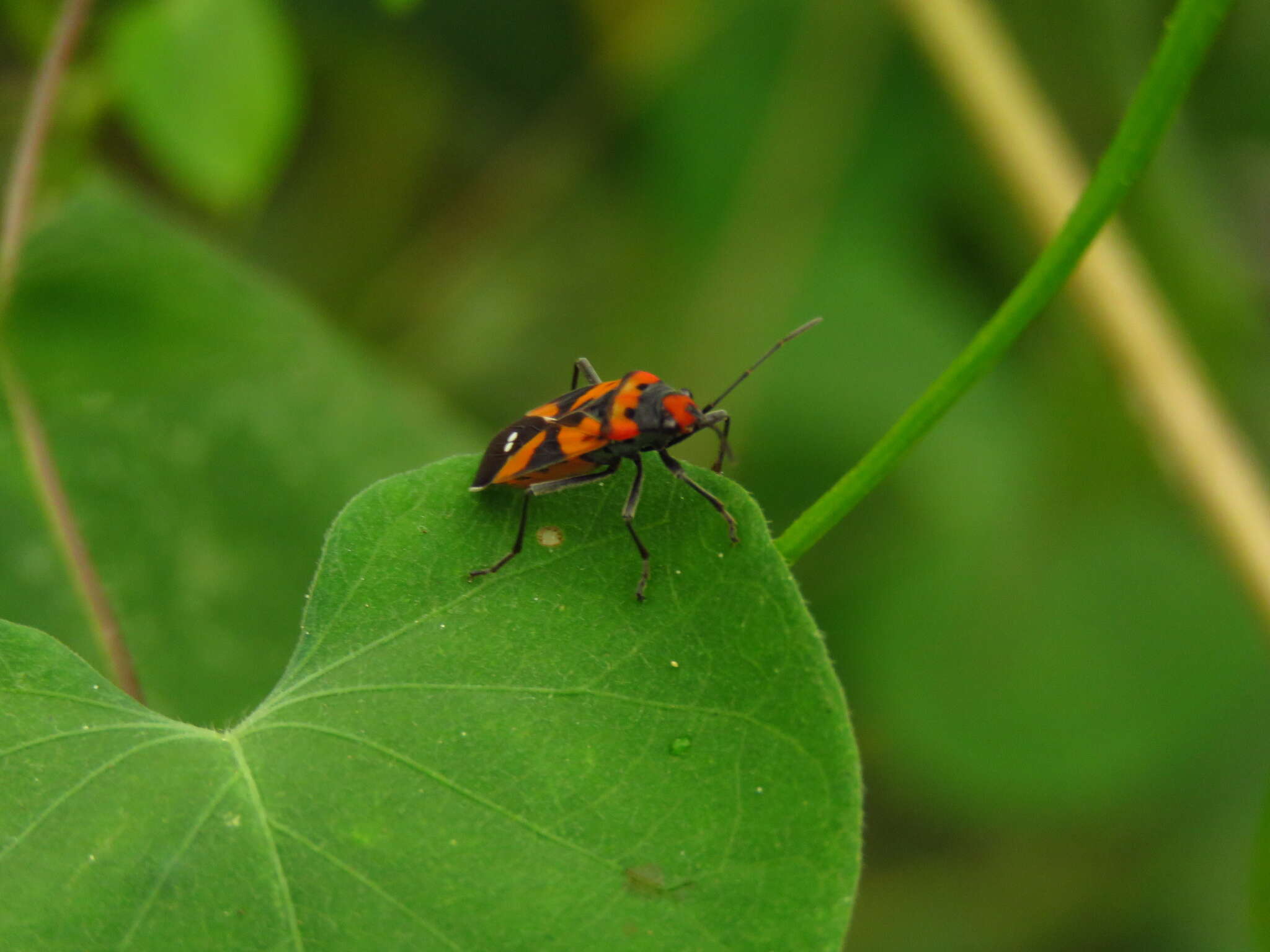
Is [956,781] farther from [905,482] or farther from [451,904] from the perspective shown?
[451,904]

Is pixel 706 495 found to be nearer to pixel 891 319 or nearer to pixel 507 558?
pixel 507 558

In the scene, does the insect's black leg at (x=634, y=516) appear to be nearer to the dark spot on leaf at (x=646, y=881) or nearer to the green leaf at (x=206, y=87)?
the dark spot on leaf at (x=646, y=881)

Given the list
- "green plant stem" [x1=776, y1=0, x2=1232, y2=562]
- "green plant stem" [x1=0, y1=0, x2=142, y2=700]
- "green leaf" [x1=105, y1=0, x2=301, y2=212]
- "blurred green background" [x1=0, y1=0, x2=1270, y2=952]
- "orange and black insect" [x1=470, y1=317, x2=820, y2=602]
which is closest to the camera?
"green plant stem" [x1=776, y1=0, x2=1232, y2=562]

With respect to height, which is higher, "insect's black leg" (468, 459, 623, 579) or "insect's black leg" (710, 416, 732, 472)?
"insect's black leg" (710, 416, 732, 472)

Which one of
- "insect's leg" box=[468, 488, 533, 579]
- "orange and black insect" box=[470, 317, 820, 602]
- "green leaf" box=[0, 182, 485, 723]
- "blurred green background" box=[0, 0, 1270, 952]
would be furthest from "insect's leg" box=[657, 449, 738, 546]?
"blurred green background" box=[0, 0, 1270, 952]

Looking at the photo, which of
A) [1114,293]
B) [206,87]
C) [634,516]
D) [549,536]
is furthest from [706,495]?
[206,87]

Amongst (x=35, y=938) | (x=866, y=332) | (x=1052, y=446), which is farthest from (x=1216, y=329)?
(x=35, y=938)

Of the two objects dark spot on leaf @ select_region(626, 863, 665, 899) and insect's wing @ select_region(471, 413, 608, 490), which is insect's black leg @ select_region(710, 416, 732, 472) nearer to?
insect's wing @ select_region(471, 413, 608, 490)
